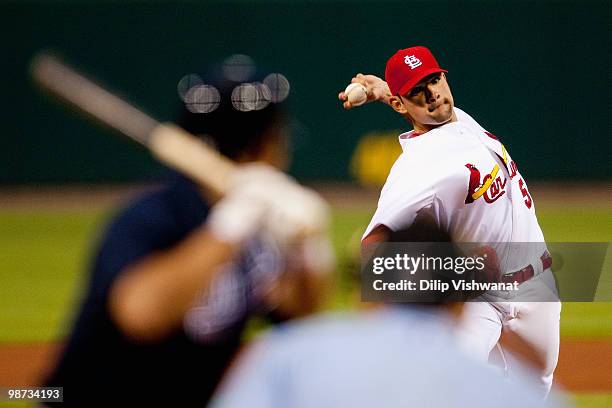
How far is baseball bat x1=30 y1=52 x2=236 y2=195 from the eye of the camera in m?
2.65

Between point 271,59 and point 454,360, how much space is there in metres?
14.6

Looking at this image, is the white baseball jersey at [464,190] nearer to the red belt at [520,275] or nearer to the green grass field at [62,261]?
the red belt at [520,275]

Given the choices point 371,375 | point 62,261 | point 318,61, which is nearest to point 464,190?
point 371,375

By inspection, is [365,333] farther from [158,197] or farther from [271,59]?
[271,59]

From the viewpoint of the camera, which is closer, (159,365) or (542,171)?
(159,365)

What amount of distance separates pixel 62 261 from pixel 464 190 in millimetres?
7922

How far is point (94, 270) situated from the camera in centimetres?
261

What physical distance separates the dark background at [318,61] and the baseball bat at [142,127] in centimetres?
1165

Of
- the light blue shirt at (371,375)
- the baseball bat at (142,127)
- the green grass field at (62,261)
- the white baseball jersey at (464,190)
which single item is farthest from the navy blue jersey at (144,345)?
the green grass field at (62,261)

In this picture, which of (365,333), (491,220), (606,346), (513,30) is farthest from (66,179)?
(365,333)

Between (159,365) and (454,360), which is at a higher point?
(454,360)

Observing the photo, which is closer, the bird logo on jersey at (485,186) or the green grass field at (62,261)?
the bird logo on jersey at (485,186)

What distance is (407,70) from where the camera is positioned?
16.1 ft

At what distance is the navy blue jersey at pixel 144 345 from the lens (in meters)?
Answer: 2.57
